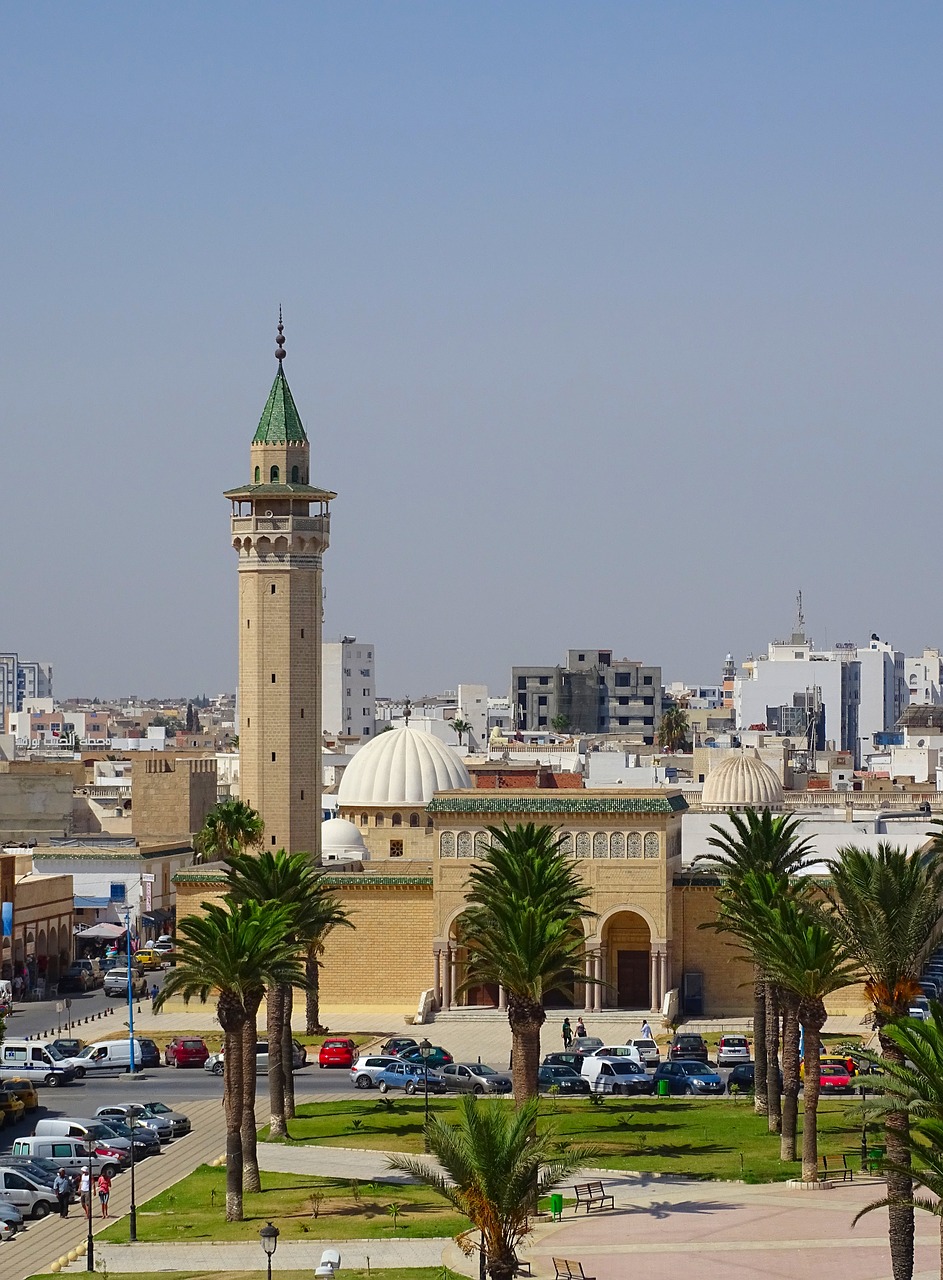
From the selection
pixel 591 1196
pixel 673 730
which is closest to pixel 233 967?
pixel 591 1196

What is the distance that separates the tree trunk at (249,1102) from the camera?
151ft

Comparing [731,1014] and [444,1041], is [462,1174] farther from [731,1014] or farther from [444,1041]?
[731,1014]

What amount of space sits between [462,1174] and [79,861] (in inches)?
2270

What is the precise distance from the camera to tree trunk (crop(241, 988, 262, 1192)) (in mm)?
45906

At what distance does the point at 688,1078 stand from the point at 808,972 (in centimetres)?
1341

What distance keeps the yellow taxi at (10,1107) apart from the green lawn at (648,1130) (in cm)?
586

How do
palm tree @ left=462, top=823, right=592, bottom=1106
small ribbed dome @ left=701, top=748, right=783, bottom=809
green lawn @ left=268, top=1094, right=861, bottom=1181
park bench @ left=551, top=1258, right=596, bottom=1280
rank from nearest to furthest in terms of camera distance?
park bench @ left=551, top=1258, right=596, bottom=1280
green lawn @ left=268, top=1094, right=861, bottom=1181
palm tree @ left=462, top=823, right=592, bottom=1106
small ribbed dome @ left=701, top=748, right=783, bottom=809

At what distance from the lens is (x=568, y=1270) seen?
3797 cm

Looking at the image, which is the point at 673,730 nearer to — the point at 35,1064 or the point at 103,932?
the point at 103,932

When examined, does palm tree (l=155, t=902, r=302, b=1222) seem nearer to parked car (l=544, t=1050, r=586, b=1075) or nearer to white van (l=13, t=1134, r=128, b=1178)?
white van (l=13, t=1134, r=128, b=1178)

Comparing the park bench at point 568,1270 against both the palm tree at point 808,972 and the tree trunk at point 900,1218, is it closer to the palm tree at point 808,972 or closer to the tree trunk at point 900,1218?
the tree trunk at point 900,1218

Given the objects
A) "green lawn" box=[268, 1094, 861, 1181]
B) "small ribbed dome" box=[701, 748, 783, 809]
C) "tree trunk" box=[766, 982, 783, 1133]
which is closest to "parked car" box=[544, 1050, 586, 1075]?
"green lawn" box=[268, 1094, 861, 1181]

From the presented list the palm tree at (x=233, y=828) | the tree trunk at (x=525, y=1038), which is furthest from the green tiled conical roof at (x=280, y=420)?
the tree trunk at (x=525, y=1038)

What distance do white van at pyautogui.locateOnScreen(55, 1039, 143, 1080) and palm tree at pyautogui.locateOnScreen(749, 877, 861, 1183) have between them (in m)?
21.4
